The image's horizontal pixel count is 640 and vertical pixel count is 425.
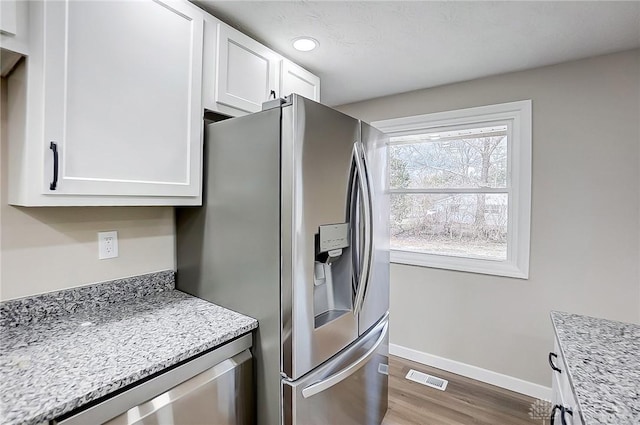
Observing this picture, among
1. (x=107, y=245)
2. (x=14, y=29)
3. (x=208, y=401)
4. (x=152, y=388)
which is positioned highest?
(x=14, y=29)

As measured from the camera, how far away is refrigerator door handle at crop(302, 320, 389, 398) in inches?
50.0

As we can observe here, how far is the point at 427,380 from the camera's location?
2.48 m

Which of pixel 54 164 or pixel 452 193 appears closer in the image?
pixel 54 164

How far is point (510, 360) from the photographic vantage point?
2.37 m

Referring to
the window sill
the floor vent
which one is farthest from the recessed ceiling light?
the floor vent

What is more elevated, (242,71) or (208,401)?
(242,71)

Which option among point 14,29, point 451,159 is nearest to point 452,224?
point 451,159

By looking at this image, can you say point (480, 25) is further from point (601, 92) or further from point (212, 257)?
point (212, 257)

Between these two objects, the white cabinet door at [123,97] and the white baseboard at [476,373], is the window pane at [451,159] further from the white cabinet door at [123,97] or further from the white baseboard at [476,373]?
the white cabinet door at [123,97]

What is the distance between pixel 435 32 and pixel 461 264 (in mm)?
1763

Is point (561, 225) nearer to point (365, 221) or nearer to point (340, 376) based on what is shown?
point (365, 221)

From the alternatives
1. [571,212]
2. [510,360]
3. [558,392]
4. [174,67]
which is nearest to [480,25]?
[571,212]

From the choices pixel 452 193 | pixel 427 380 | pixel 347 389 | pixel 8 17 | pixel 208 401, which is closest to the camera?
pixel 8 17

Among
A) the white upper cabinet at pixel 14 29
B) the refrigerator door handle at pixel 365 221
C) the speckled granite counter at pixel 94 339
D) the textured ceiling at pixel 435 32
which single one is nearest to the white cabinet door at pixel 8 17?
the white upper cabinet at pixel 14 29
